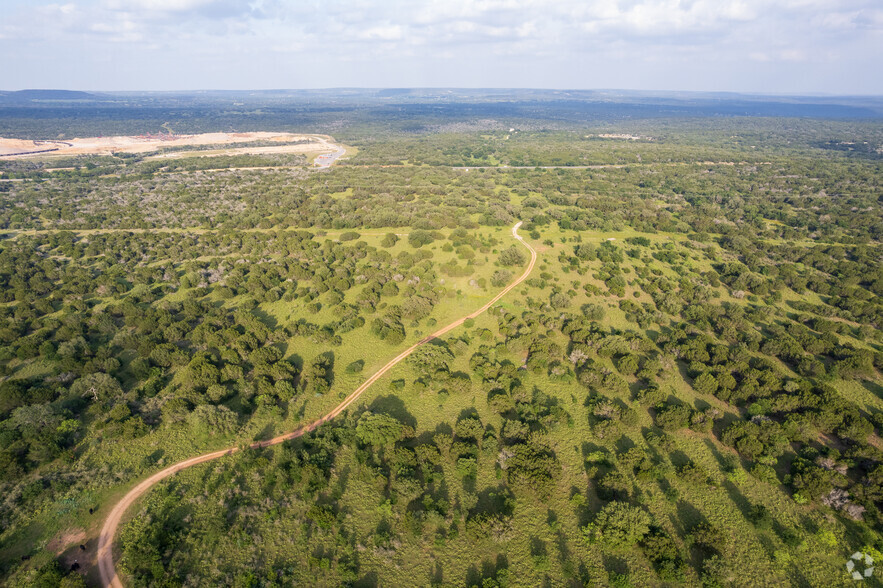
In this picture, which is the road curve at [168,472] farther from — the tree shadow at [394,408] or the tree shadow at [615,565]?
the tree shadow at [615,565]

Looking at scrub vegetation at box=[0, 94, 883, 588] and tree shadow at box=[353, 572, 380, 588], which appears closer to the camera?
tree shadow at box=[353, 572, 380, 588]

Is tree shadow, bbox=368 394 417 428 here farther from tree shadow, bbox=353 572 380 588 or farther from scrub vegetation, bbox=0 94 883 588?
tree shadow, bbox=353 572 380 588

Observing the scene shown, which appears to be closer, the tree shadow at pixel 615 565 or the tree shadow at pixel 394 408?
the tree shadow at pixel 615 565

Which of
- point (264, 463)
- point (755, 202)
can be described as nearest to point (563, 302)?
point (264, 463)

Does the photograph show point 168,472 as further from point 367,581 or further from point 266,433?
point 367,581

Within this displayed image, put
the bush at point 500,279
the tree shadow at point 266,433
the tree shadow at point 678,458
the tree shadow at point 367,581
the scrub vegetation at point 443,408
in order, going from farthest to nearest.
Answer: the bush at point 500,279 < the tree shadow at point 266,433 < the tree shadow at point 678,458 < the scrub vegetation at point 443,408 < the tree shadow at point 367,581

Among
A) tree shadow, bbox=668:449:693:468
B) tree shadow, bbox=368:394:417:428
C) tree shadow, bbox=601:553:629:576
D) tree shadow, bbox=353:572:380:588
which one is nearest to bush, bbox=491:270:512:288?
tree shadow, bbox=368:394:417:428

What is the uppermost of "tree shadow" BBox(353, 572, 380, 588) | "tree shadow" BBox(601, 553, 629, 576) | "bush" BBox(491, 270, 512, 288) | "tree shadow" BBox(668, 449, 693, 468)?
"bush" BBox(491, 270, 512, 288)

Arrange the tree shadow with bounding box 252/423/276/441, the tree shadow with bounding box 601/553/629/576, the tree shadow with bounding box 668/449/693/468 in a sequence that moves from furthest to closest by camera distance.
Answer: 1. the tree shadow with bounding box 252/423/276/441
2. the tree shadow with bounding box 668/449/693/468
3. the tree shadow with bounding box 601/553/629/576

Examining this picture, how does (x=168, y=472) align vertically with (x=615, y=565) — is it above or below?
above

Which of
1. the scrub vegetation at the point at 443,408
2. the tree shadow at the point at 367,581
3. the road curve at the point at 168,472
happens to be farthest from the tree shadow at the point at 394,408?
the tree shadow at the point at 367,581

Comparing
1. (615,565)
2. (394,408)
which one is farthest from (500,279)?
(615,565)
